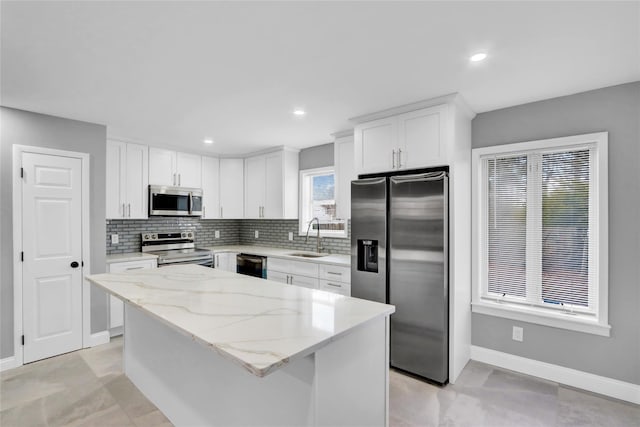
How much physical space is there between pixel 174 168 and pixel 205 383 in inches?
137

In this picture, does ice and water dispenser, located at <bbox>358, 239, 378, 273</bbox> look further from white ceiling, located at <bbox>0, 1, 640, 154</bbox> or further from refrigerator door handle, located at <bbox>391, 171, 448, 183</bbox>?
white ceiling, located at <bbox>0, 1, 640, 154</bbox>

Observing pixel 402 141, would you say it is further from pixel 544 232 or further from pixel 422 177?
pixel 544 232

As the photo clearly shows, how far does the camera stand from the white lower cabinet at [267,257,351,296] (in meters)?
3.47

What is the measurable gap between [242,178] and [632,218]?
467 centimetres

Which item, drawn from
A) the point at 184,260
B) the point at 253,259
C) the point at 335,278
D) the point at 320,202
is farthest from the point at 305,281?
the point at 184,260

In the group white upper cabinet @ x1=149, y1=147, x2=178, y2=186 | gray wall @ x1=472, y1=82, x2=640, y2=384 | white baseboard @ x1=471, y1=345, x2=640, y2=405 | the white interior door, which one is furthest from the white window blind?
the white interior door

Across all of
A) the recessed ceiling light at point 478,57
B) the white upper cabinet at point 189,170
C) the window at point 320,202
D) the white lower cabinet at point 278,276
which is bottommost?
the white lower cabinet at point 278,276

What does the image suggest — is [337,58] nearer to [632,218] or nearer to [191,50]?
[191,50]

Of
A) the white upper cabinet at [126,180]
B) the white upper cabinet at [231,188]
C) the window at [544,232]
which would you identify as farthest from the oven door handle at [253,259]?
the window at [544,232]

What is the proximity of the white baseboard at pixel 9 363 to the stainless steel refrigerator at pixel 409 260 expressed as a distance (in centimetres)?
333

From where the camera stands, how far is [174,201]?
449 centimetres

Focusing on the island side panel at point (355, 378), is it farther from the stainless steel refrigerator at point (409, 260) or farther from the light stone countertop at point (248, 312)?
the stainless steel refrigerator at point (409, 260)

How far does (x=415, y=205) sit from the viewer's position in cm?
279

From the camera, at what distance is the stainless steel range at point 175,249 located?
4176 millimetres
